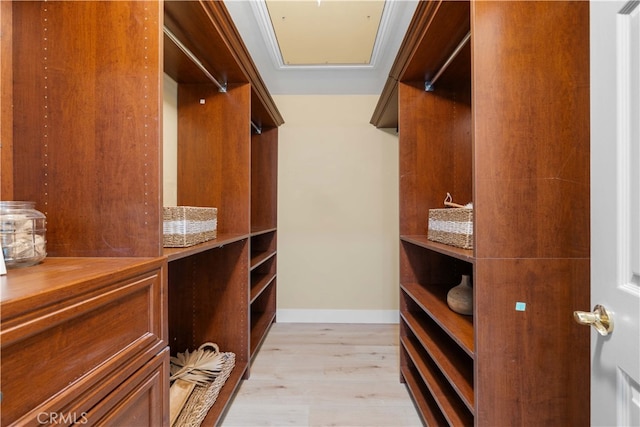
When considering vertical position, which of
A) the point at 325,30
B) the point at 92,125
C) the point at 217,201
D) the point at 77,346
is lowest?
the point at 77,346

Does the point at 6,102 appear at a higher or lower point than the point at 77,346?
higher

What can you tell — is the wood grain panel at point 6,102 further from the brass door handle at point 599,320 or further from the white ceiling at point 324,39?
the brass door handle at point 599,320

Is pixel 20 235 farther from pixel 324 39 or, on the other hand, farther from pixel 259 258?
pixel 324 39

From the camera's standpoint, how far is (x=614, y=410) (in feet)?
2.09

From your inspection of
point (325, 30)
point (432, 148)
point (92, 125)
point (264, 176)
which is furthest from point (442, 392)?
point (325, 30)

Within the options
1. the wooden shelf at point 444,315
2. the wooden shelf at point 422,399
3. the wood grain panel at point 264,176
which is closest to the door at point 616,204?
the wooden shelf at point 444,315

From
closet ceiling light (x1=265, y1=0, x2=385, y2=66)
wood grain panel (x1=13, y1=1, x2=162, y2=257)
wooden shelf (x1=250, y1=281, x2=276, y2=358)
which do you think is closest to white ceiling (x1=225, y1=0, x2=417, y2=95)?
closet ceiling light (x1=265, y1=0, x2=385, y2=66)

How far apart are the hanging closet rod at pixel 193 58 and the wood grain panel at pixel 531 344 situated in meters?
1.49

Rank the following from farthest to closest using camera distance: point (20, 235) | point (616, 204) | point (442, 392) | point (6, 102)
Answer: point (442, 392), point (6, 102), point (20, 235), point (616, 204)

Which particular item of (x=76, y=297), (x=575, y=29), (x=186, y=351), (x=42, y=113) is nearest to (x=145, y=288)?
(x=76, y=297)

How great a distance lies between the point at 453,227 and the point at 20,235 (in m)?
1.48

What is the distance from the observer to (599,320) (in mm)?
645

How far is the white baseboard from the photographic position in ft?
9.62

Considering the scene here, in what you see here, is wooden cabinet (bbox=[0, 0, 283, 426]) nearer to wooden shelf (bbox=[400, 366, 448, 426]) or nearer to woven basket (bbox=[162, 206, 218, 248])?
woven basket (bbox=[162, 206, 218, 248])
